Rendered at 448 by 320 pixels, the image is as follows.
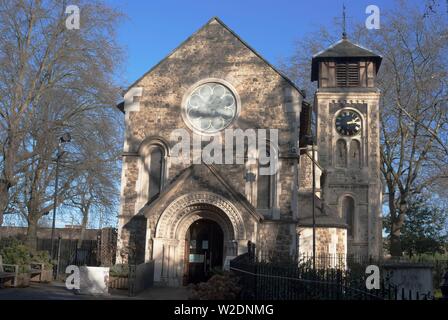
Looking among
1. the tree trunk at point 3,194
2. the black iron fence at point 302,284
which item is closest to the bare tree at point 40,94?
the tree trunk at point 3,194

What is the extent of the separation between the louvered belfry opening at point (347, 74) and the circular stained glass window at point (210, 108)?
2217 cm

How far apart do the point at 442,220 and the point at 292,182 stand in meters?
26.9

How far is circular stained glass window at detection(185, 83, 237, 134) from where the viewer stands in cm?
2381

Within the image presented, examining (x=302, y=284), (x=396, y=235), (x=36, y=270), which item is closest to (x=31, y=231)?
(x=36, y=270)

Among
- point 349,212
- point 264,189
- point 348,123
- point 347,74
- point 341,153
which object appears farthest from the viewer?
point 341,153

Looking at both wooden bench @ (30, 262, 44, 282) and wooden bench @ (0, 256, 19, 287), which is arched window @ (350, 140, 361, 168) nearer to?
wooden bench @ (30, 262, 44, 282)

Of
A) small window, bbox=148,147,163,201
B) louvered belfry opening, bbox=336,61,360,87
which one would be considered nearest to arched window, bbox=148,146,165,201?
small window, bbox=148,147,163,201

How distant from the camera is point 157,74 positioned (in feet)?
80.3

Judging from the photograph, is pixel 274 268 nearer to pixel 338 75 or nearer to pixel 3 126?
pixel 3 126

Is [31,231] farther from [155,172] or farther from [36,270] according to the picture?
[155,172]

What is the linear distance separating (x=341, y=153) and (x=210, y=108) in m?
22.9

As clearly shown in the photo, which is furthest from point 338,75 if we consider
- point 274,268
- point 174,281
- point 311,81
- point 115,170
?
point 274,268

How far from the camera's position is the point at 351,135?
44344 mm

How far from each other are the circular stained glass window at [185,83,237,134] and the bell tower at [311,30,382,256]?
758 inches
